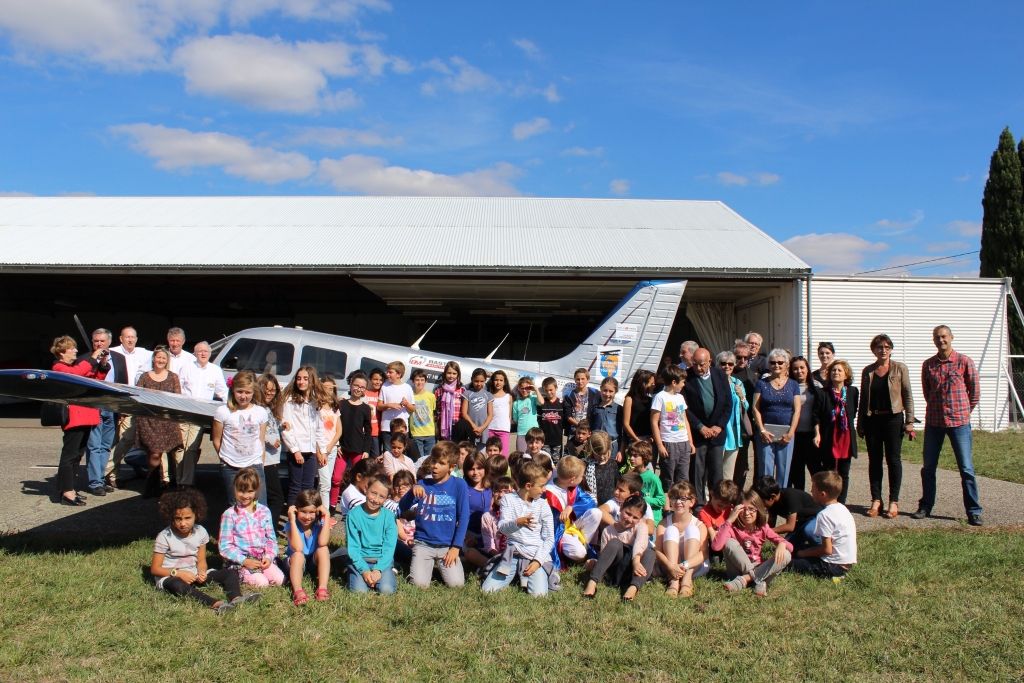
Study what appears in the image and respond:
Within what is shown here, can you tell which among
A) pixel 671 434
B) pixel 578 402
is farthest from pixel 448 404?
pixel 671 434

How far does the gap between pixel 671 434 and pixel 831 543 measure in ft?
5.50

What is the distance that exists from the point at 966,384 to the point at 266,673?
6.64 metres

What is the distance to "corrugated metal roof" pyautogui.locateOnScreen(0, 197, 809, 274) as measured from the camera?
1487 cm

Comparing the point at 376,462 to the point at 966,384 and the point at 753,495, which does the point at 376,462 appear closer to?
the point at 753,495

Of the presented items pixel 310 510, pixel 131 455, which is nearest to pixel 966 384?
pixel 310 510

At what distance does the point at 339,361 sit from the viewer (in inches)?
364

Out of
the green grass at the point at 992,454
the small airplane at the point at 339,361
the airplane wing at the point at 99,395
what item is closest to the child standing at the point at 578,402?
the small airplane at the point at 339,361

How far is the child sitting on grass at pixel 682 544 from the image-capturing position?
458cm

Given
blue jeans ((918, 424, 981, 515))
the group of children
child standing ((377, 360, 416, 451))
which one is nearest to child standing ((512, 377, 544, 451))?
child standing ((377, 360, 416, 451))

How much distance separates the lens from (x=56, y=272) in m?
14.1

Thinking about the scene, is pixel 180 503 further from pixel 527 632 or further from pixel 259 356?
pixel 259 356

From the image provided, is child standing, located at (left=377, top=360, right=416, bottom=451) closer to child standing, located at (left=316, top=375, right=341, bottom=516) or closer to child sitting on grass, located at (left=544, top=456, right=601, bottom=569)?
child standing, located at (left=316, top=375, right=341, bottom=516)

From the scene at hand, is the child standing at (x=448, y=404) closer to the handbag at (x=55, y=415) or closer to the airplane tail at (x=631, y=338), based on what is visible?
the airplane tail at (x=631, y=338)

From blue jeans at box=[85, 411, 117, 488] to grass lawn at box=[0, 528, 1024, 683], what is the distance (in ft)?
9.24
